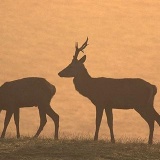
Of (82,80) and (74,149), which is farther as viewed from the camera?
(82,80)

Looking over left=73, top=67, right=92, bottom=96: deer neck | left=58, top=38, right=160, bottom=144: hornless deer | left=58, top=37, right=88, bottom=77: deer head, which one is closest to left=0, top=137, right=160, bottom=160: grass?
left=58, top=38, right=160, bottom=144: hornless deer

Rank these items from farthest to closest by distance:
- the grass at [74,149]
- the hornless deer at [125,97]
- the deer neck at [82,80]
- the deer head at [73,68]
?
1. the deer neck at [82,80]
2. the deer head at [73,68]
3. the hornless deer at [125,97]
4. the grass at [74,149]

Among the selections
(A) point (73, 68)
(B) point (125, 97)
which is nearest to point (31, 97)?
(A) point (73, 68)

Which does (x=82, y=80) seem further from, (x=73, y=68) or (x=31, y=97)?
(x=31, y=97)

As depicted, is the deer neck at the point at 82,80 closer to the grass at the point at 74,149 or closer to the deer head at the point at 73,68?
the deer head at the point at 73,68

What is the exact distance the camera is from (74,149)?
599 inches

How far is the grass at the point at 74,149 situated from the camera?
14398mm

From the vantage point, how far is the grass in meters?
14.4

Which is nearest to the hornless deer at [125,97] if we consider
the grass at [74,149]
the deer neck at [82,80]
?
the deer neck at [82,80]

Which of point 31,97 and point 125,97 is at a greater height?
point 125,97

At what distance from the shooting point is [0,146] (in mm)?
15789

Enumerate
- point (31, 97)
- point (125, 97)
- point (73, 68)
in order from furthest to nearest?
point (31, 97), point (73, 68), point (125, 97)

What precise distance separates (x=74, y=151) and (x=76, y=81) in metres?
4.45

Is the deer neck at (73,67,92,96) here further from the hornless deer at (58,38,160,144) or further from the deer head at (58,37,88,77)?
the hornless deer at (58,38,160,144)
